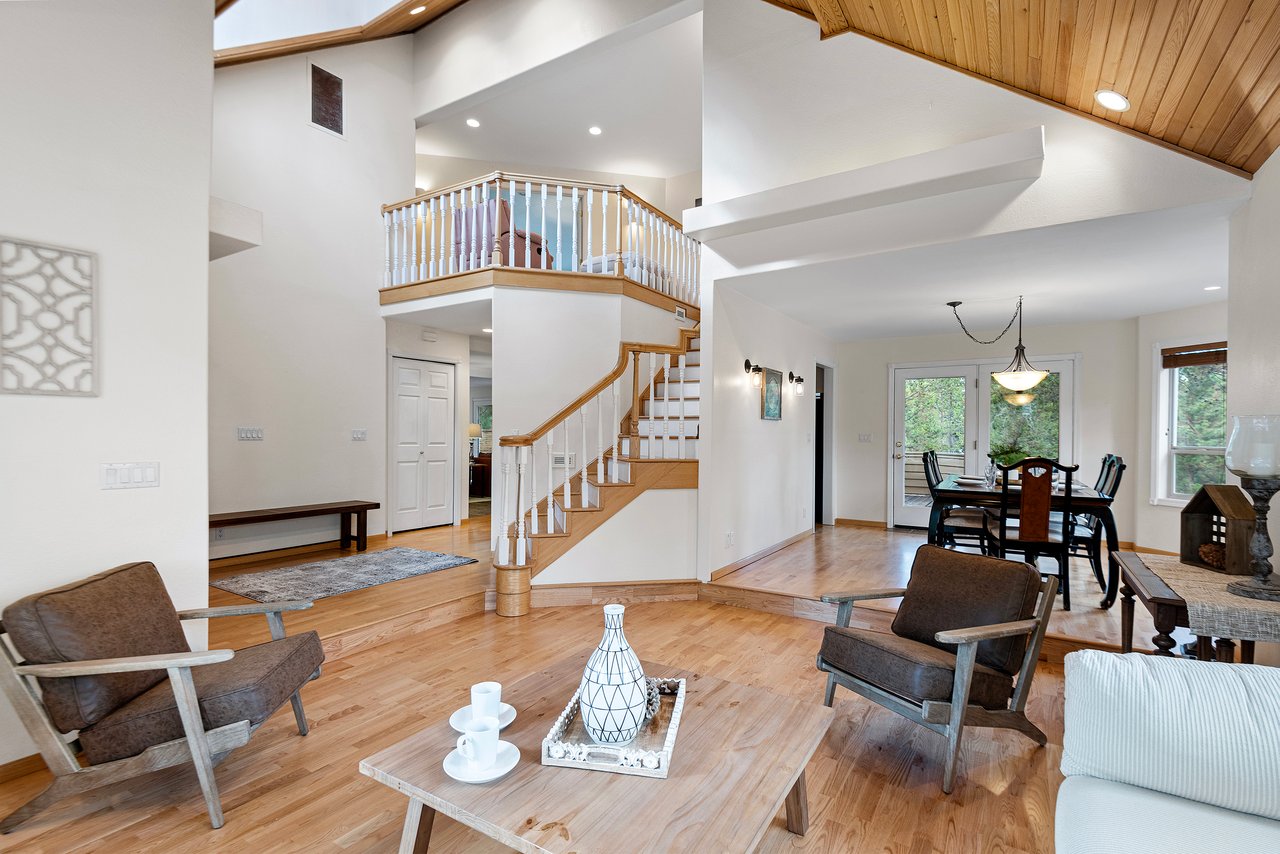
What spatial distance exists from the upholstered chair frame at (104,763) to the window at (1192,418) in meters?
7.12

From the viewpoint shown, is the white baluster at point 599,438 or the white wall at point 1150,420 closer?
the white baluster at point 599,438

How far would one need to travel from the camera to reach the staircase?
14.1ft

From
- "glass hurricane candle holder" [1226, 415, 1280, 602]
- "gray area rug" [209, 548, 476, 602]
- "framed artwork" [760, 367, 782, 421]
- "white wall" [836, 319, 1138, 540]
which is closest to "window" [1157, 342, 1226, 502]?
"white wall" [836, 319, 1138, 540]

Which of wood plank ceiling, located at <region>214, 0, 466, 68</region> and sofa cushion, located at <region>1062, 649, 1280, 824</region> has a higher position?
wood plank ceiling, located at <region>214, 0, 466, 68</region>

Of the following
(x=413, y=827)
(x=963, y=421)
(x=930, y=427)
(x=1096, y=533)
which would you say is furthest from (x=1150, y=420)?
(x=413, y=827)

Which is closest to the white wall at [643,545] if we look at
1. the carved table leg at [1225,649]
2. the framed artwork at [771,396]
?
the framed artwork at [771,396]

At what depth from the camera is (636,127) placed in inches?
301

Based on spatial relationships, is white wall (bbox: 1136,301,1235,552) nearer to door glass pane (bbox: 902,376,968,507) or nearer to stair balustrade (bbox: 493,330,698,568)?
door glass pane (bbox: 902,376,968,507)

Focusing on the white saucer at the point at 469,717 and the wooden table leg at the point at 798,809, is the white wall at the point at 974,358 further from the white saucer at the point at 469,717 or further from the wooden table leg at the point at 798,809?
the white saucer at the point at 469,717

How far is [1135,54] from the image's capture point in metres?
2.29

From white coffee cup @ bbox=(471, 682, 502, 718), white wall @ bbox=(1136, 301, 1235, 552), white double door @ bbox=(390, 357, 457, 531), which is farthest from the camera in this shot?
white double door @ bbox=(390, 357, 457, 531)

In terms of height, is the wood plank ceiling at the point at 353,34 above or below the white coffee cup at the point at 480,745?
above

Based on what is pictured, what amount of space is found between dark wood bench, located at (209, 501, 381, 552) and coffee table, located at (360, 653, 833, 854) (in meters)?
4.14

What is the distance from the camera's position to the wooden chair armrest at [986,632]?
6.94ft
